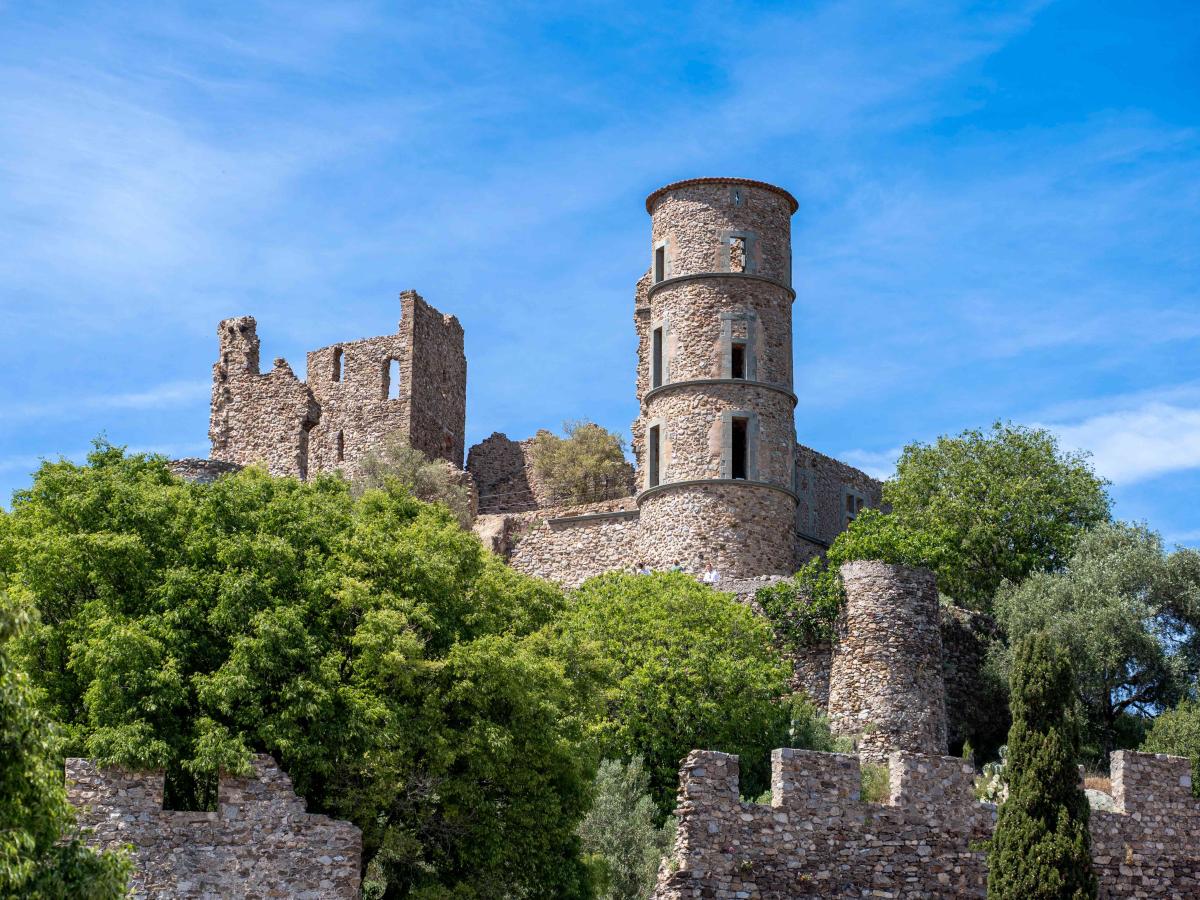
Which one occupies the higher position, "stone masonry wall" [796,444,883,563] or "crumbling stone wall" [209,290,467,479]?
"crumbling stone wall" [209,290,467,479]

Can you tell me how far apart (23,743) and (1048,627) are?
28.8 metres

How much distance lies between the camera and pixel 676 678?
3762 centimetres

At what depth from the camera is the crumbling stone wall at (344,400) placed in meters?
59.2

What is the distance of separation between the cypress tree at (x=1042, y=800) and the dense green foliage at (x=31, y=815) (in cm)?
1360

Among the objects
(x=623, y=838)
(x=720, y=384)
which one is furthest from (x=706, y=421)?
(x=623, y=838)

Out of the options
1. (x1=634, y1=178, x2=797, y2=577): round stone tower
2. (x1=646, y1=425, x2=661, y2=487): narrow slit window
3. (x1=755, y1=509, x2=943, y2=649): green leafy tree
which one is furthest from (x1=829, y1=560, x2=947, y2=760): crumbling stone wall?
(x1=646, y1=425, x2=661, y2=487): narrow slit window

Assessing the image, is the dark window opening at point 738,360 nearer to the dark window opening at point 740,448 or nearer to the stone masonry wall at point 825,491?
the dark window opening at point 740,448

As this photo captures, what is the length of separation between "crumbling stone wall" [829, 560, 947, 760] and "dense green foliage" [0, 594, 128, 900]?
22.5m

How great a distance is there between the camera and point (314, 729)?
28.0 metres

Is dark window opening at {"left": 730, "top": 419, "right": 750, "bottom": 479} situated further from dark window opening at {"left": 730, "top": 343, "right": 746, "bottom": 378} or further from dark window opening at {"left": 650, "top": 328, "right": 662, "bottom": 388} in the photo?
dark window opening at {"left": 650, "top": 328, "right": 662, "bottom": 388}

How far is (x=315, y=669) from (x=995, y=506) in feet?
85.1

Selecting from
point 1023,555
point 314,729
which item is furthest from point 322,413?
point 314,729

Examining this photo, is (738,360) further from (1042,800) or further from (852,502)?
(1042,800)

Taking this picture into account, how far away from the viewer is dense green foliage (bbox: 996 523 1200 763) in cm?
4203
